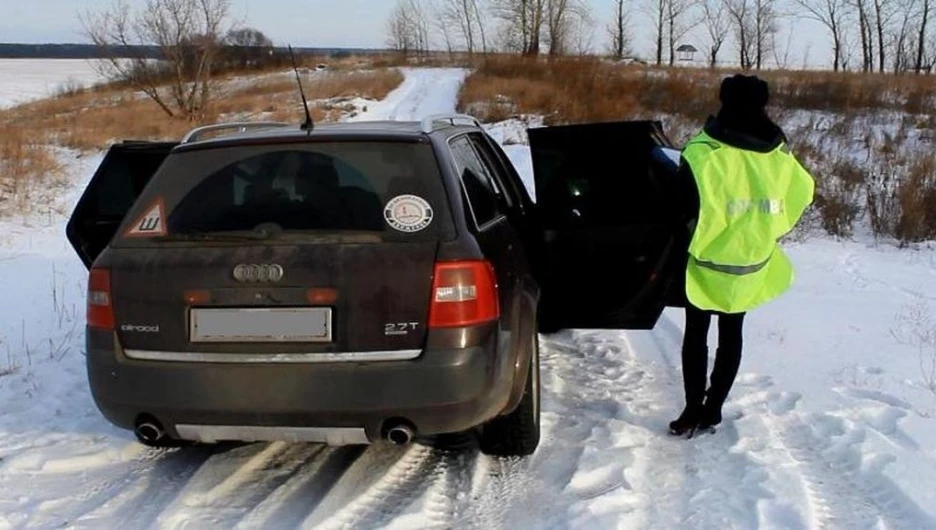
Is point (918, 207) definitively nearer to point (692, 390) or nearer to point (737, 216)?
point (692, 390)

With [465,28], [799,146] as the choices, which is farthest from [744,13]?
[799,146]

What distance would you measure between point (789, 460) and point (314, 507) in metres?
2.18

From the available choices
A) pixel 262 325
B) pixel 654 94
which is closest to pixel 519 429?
pixel 262 325

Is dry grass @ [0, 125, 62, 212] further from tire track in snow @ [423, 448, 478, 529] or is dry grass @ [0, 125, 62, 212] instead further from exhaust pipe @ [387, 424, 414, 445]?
exhaust pipe @ [387, 424, 414, 445]

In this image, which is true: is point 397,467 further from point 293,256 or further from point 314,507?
point 293,256

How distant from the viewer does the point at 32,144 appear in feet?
55.7

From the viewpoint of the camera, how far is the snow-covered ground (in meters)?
3.45

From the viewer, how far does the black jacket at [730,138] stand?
3.91 meters

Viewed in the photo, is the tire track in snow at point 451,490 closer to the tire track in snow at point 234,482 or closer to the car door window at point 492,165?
the tire track in snow at point 234,482

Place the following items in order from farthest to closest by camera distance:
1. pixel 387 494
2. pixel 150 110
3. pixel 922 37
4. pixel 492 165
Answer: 1. pixel 922 37
2. pixel 150 110
3. pixel 492 165
4. pixel 387 494

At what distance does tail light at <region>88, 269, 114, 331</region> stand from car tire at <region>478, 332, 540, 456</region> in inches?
68.6

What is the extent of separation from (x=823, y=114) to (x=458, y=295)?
865 inches

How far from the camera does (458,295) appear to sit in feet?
10.6

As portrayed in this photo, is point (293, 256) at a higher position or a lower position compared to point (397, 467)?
higher
